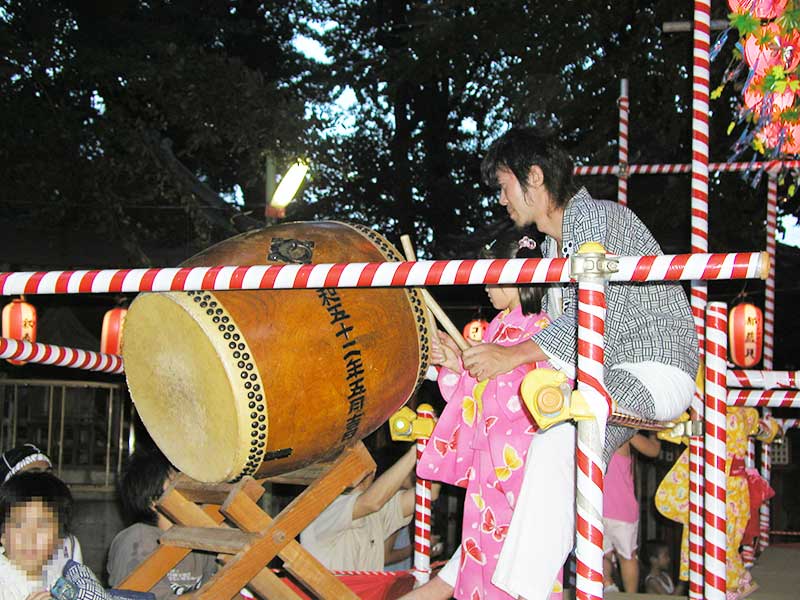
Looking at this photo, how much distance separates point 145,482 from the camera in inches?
125

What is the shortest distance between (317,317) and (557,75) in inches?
297

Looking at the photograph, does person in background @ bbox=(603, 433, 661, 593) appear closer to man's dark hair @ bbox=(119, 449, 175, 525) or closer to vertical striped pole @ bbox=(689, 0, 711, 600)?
vertical striped pole @ bbox=(689, 0, 711, 600)

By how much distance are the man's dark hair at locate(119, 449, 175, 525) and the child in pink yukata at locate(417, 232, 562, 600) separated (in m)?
0.86

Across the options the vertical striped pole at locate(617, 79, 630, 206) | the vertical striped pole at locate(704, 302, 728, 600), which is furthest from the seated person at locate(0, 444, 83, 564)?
the vertical striped pole at locate(617, 79, 630, 206)

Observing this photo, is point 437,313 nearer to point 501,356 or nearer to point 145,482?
point 501,356

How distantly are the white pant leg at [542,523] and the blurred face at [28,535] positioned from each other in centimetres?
111

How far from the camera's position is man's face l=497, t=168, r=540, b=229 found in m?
2.66

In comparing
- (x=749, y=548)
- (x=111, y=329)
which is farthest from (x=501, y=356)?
(x=111, y=329)

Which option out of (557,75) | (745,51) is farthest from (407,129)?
(745,51)

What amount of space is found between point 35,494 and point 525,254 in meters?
1.46

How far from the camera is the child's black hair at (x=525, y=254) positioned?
2.75 meters

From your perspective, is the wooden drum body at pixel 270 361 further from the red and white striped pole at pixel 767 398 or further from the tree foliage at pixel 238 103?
the tree foliage at pixel 238 103

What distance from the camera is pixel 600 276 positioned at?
1.88 m

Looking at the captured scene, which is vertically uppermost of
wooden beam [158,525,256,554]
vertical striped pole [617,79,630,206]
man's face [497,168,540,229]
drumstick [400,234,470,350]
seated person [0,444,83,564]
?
vertical striped pole [617,79,630,206]
